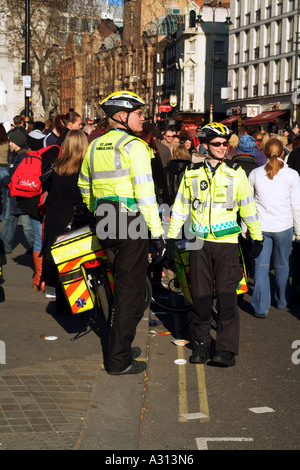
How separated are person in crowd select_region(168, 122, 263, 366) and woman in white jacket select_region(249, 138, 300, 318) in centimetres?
185

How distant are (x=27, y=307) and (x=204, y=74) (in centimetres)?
7291

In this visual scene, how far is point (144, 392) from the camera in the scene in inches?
236

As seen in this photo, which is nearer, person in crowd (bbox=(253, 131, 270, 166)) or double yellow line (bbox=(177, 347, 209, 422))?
double yellow line (bbox=(177, 347, 209, 422))

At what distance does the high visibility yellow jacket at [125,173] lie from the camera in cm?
592

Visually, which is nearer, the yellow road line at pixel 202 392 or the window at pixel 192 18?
the yellow road line at pixel 202 392

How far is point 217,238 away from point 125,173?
1133 mm

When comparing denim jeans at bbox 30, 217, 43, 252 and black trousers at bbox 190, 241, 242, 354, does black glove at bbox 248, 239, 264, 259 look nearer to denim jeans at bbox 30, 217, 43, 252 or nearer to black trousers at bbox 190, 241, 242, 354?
black trousers at bbox 190, 241, 242, 354

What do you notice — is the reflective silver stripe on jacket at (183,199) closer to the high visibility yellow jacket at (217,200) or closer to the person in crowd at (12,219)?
the high visibility yellow jacket at (217,200)

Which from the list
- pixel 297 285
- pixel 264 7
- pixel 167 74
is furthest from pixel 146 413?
pixel 167 74

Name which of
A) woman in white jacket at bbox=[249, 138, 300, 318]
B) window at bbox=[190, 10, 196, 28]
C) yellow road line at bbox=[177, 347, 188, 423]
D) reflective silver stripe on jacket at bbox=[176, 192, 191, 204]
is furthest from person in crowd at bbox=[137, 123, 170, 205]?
window at bbox=[190, 10, 196, 28]

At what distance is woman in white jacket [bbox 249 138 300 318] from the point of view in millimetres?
8648

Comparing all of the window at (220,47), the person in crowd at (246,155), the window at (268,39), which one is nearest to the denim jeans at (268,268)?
the person in crowd at (246,155)

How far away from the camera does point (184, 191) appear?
22.6ft

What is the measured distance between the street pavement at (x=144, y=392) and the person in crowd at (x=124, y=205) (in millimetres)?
337
